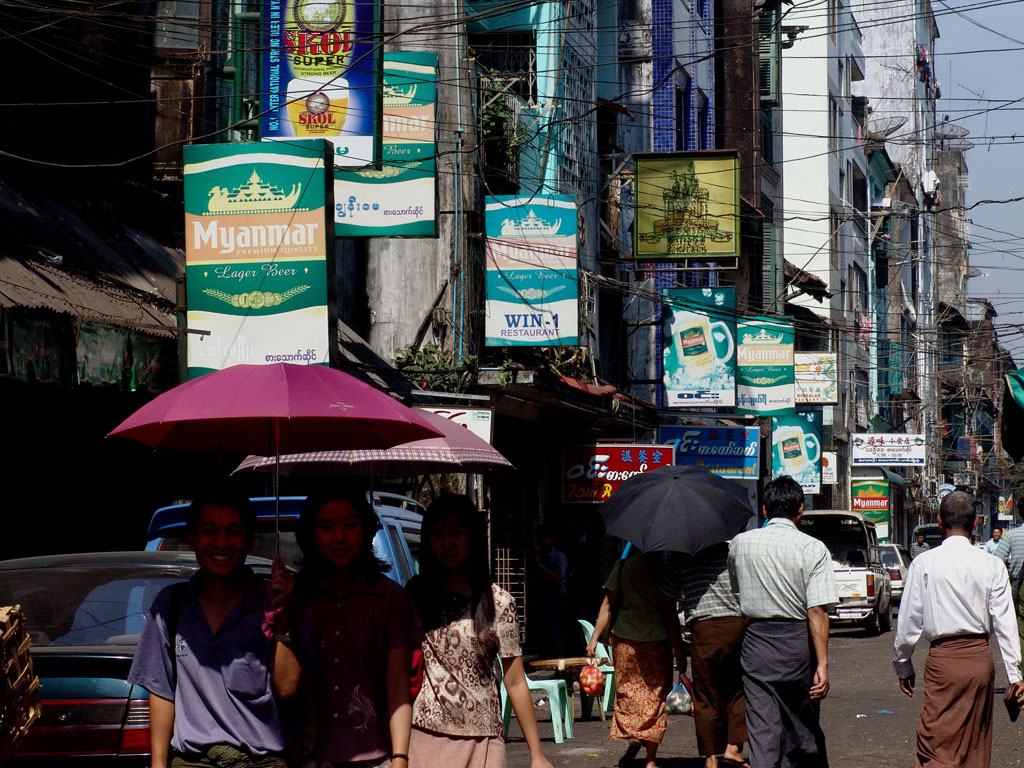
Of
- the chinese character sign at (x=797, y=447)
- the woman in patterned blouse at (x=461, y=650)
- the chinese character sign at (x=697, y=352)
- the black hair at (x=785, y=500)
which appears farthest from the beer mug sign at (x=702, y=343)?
the woman in patterned blouse at (x=461, y=650)

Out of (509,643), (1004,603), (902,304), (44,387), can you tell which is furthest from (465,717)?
(902,304)

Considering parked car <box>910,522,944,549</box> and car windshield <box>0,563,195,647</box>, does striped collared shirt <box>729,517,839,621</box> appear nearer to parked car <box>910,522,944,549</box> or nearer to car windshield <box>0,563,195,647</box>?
car windshield <box>0,563,195,647</box>

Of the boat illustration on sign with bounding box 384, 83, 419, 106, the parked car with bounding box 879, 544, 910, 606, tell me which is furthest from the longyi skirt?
the parked car with bounding box 879, 544, 910, 606

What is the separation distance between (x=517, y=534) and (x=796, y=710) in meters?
15.1

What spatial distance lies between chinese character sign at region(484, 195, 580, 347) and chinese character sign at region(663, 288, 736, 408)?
7471 millimetres

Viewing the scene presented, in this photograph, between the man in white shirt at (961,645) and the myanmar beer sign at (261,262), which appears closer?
the man in white shirt at (961,645)

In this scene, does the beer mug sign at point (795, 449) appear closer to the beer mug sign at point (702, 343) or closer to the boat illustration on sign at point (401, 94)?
the beer mug sign at point (702, 343)

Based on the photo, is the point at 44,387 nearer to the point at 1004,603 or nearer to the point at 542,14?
the point at 1004,603

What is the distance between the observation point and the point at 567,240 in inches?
744

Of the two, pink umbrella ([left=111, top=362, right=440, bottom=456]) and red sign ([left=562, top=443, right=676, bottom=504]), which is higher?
pink umbrella ([left=111, top=362, right=440, bottom=456])

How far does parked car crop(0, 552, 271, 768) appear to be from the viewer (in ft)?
19.0

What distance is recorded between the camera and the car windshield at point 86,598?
6605 mm

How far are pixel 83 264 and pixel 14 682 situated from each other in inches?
367

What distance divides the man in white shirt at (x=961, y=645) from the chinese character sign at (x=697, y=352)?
713 inches
